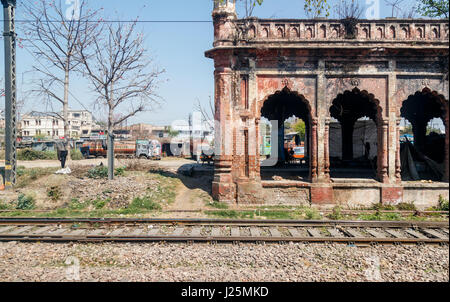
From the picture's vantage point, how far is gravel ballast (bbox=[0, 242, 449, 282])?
559 cm

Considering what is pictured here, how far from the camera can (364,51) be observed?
1162cm

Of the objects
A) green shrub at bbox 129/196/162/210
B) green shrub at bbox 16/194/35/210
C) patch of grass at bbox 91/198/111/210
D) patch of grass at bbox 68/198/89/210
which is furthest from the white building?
green shrub at bbox 129/196/162/210

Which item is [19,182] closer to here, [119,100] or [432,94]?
[119,100]

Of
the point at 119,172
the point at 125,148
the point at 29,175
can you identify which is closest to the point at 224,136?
the point at 119,172

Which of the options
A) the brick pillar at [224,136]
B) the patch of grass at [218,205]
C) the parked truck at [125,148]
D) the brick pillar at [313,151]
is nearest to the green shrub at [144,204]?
the patch of grass at [218,205]

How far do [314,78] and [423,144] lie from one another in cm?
981

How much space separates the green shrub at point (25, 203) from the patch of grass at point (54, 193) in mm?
658

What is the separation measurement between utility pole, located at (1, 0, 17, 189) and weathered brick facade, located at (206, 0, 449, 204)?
27.7 ft

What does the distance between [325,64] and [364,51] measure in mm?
1454

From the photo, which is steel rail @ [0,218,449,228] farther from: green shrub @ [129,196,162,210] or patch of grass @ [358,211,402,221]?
green shrub @ [129,196,162,210]

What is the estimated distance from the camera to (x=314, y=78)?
12.0 m

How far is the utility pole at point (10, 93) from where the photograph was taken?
12789mm

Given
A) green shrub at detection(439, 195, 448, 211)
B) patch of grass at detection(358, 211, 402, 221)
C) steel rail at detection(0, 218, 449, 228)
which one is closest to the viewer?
steel rail at detection(0, 218, 449, 228)

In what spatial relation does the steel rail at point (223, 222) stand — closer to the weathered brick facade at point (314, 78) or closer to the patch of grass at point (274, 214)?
the patch of grass at point (274, 214)
